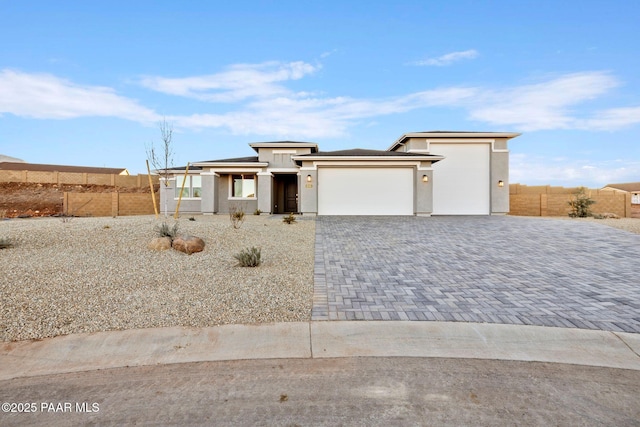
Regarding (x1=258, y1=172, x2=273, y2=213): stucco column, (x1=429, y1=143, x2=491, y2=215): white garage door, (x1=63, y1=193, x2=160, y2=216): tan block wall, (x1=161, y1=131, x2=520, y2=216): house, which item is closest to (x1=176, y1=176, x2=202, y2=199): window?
(x1=161, y1=131, x2=520, y2=216): house

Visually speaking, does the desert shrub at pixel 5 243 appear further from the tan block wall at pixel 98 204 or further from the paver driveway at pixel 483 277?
the tan block wall at pixel 98 204

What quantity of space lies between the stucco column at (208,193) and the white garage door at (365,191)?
754 centimetres

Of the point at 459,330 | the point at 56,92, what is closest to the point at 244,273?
the point at 459,330

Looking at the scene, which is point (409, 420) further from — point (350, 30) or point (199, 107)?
point (199, 107)

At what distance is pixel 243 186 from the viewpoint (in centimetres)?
2144

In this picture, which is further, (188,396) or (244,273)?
(244,273)

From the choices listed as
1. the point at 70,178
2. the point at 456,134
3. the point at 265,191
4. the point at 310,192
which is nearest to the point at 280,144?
the point at 265,191

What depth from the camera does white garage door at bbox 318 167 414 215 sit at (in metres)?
17.5

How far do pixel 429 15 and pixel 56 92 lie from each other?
63.1 ft

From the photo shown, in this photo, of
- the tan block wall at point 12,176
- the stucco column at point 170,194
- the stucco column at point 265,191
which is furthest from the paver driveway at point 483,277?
the tan block wall at point 12,176

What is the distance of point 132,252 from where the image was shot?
7754 mm

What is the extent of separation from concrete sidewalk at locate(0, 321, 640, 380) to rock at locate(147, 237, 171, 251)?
4.26 metres

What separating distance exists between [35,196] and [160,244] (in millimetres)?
34161

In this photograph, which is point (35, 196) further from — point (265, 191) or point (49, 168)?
point (265, 191)
